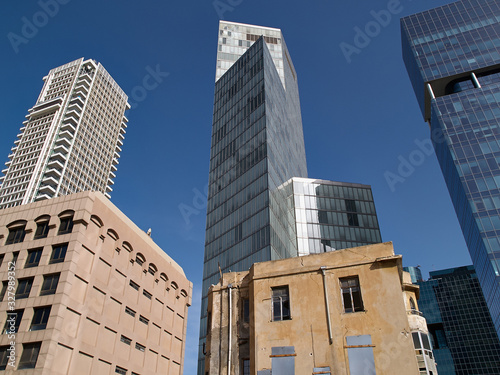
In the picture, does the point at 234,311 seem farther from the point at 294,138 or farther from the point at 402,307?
the point at 294,138

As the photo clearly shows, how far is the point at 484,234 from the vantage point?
8300 cm

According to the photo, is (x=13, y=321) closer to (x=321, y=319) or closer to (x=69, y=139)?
(x=321, y=319)

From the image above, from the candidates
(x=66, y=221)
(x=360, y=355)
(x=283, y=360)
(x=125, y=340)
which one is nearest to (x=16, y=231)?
(x=66, y=221)

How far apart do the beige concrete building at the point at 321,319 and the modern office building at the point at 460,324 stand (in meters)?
151

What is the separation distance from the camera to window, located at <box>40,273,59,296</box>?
3288 cm

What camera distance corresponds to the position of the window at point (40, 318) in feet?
102

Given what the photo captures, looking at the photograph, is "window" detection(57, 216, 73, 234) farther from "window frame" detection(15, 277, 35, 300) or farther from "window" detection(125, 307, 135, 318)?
"window" detection(125, 307, 135, 318)

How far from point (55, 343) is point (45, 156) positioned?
99103 millimetres

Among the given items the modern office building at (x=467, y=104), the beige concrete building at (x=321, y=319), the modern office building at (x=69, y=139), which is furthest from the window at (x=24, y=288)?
the modern office building at (x=69, y=139)

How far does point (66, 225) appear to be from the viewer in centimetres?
3638

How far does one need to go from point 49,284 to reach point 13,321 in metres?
3.60

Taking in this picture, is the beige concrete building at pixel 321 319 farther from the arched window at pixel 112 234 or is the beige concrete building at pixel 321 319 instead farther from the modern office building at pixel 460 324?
the modern office building at pixel 460 324

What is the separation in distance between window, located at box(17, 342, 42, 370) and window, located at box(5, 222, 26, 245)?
1086 cm

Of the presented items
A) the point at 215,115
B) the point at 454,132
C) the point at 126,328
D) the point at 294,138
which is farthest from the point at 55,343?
the point at 454,132
